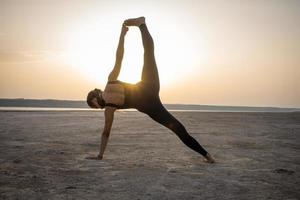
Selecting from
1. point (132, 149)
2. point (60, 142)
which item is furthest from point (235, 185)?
point (60, 142)

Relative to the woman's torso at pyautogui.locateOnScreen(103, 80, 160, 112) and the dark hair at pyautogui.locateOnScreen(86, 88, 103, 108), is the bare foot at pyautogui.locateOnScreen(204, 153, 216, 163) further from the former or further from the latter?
the dark hair at pyautogui.locateOnScreen(86, 88, 103, 108)

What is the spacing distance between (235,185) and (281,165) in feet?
6.44

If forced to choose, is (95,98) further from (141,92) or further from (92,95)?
(141,92)

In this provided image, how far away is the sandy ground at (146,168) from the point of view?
5027 millimetres

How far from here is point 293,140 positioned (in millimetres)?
10648

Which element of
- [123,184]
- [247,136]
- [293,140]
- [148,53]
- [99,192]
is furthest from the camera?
[247,136]

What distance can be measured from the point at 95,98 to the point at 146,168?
1.51 meters

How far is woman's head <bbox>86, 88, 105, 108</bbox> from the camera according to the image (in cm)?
686

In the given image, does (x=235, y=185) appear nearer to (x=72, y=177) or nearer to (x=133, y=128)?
(x=72, y=177)

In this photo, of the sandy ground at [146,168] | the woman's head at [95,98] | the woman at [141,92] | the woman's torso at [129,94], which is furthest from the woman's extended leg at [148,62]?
the sandy ground at [146,168]

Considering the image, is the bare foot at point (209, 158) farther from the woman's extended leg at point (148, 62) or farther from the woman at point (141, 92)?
the woman's extended leg at point (148, 62)

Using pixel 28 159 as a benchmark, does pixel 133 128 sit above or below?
below

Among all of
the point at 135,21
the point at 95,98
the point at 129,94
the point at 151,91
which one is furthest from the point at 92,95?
the point at 135,21

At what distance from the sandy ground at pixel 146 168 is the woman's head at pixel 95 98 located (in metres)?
1.04
